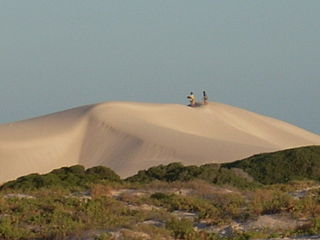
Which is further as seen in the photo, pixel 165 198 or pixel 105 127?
pixel 105 127

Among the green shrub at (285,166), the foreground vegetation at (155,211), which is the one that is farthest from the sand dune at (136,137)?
the foreground vegetation at (155,211)

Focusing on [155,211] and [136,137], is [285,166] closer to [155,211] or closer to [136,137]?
[155,211]

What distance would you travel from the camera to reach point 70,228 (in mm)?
14000

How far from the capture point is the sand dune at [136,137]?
164 feet

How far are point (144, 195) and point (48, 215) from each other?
14.3 feet

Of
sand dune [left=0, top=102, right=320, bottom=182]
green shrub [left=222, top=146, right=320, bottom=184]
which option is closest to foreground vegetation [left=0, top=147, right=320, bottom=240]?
green shrub [left=222, top=146, right=320, bottom=184]

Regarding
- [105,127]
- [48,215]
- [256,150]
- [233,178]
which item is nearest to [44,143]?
[105,127]

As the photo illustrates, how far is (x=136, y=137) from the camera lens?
5381cm

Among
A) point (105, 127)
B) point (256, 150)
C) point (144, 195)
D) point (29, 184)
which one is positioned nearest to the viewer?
point (144, 195)

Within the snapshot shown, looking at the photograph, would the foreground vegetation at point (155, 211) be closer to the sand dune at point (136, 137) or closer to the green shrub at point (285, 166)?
the green shrub at point (285, 166)

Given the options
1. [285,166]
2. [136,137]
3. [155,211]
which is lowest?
[136,137]

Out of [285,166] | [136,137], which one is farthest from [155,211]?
[136,137]

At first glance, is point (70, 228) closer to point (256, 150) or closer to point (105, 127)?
point (256, 150)

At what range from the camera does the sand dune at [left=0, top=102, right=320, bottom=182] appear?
50.0 m
